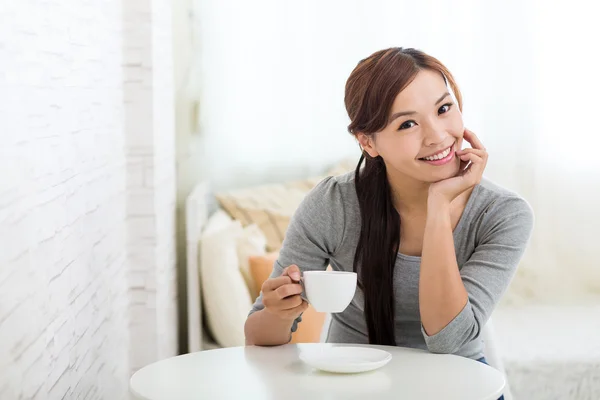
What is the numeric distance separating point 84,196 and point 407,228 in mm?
694

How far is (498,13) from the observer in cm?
314

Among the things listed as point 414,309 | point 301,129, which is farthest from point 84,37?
point 301,129

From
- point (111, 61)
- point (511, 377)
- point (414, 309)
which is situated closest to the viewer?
point (414, 309)

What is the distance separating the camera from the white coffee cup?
125cm

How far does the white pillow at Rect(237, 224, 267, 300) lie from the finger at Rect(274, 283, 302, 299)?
1.37m

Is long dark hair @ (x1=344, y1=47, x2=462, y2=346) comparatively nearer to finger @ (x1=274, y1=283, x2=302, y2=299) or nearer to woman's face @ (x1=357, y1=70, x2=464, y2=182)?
woman's face @ (x1=357, y1=70, x2=464, y2=182)

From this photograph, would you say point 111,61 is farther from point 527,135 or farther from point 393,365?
point 527,135

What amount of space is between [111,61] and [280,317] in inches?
38.7

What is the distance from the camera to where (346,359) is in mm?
1279

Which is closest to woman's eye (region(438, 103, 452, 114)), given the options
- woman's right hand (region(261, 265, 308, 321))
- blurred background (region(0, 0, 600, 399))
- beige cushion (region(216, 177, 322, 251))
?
woman's right hand (region(261, 265, 308, 321))

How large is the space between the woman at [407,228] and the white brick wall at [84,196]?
392 millimetres

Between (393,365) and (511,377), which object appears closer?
(393,365)

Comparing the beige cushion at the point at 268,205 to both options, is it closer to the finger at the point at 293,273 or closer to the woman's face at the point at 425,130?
the woman's face at the point at 425,130

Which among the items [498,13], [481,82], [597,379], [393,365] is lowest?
[597,379]
